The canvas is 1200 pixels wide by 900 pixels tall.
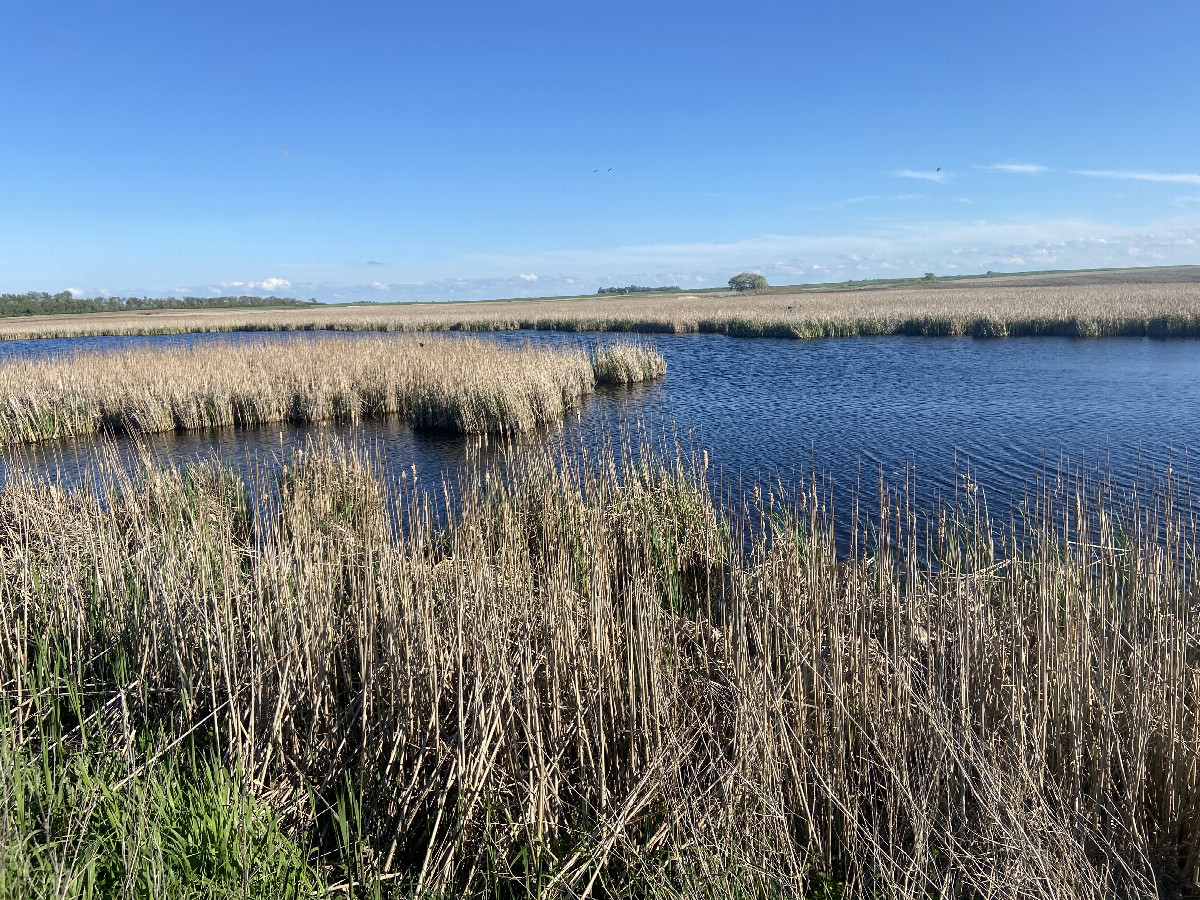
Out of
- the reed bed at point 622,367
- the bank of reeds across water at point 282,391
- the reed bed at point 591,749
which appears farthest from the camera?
the reed bed at point 622,367

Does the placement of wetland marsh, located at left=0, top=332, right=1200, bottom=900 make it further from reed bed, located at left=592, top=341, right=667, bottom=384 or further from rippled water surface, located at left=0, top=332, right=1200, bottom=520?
reed bed, located at left=592, top=341, right=667, bottom=384

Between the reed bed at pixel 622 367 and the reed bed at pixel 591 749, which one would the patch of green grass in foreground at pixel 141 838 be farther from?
the reed bed at pixel 622 367

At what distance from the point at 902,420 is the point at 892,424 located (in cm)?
53

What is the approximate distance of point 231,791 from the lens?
2982 millimetres

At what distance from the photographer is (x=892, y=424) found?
48.9ft

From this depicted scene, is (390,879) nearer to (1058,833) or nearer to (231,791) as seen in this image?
(231,791)

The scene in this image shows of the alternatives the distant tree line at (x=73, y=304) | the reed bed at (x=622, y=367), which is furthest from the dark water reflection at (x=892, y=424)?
the distant tree line at (x=73, y=304)

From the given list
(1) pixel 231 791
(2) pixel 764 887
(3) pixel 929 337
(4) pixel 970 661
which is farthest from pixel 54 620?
(3) pixel 929 337

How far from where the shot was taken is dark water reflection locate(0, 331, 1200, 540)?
10.9 m

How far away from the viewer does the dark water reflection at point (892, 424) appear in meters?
10.9

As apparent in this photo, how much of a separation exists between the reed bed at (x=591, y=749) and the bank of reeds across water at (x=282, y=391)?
10869 mm

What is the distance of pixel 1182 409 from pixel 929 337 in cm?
1816

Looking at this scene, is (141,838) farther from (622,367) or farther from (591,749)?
(622,367)

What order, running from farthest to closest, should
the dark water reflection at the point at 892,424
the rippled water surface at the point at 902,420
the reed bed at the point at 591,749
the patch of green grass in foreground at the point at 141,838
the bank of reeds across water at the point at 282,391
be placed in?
1. the bank of reeds across water at the point at 282,391
2. the rippled water surface at the point at 902,420
3. the dark water reflection at the point at 892,424
4. the reed bed at the point at 591,749
5. the patch of green grass in foreground at the point at 141,838
